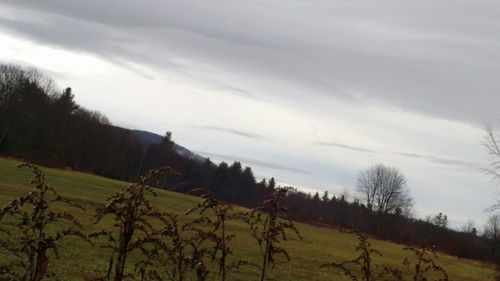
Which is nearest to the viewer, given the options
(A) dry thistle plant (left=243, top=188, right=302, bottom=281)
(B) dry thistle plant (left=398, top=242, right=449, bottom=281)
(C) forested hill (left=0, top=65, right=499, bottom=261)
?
(A) dry thistle plant (left=243, top=188, right=302, bottom=281)

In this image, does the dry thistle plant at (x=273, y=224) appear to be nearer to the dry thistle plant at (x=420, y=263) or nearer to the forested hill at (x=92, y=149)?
the dry thistle plant at (x=420, y=263)

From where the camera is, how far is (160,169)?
3.66m

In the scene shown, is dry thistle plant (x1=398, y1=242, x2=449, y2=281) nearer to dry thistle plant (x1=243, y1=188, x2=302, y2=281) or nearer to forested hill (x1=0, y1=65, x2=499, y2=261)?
dry thistle plant (x1=243, y1=188, x2=302, y2=281)

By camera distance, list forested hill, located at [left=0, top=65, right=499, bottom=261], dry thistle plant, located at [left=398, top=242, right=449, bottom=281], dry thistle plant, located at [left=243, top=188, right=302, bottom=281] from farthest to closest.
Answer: forested hill, located at [left=0, top=65, right=499, bottom=261] < dry thistle plant, located at [left=398, top=242, right=449, bottom=281] < dry thistle plant, located at [left=243, top=188, right=302, bottom=281]

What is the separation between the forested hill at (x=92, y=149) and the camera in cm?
6850

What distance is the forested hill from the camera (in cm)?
6850

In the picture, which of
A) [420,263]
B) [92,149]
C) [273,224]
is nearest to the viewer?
[273,224]

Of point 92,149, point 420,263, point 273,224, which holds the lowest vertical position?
point 420,263

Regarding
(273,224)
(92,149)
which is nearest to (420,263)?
(273,224)

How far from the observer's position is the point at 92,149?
86.1 m

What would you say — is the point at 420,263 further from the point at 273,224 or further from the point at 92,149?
the point at 92,149

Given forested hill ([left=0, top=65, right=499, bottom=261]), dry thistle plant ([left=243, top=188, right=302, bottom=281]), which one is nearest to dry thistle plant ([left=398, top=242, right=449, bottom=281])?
dry thistle plant ([left=243, top=188, right=302, bottom=281])

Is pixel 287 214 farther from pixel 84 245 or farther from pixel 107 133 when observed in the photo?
pixel 107 133

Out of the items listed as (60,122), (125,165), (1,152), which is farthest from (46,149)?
(125,165)
